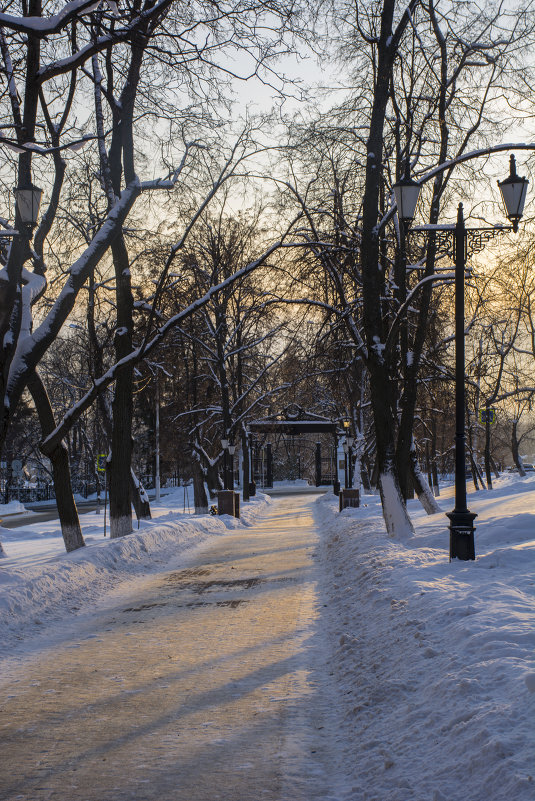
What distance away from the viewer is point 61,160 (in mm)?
13617

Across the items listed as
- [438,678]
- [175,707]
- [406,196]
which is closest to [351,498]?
[406,196]

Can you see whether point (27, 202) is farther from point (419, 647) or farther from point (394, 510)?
point (394, 510)

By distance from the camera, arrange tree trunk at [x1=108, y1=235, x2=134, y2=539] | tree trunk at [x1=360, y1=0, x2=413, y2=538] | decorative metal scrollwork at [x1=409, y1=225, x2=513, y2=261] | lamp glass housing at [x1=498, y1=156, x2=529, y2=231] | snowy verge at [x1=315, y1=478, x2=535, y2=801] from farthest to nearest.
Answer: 1. tree trunk at [x1=108, y1=235, x2=134, y2=539]
2. tree trunk at [x1=360, y1=0, x2=413, y2=538]
3. decorative metal scrollwork at [x1=409, y1=225, x2=513, y2=261]
4. lamp glass housing at [x1=498, y1=156, x2=529, y2=231]
5. snowy verge at [x1=315, y1=478, x2=535, y2=801]

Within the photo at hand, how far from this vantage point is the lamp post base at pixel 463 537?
10719mm

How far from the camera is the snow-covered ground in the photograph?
4.06 metres

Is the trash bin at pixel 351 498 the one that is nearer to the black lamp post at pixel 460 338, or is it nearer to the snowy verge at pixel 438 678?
the black lamp post at pixel 460 338

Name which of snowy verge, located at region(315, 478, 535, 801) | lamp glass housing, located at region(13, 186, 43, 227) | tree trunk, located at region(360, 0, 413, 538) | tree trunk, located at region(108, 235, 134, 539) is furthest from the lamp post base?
tree trunk, located at region(108, 235, 134, 539)

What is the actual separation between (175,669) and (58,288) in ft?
49.8

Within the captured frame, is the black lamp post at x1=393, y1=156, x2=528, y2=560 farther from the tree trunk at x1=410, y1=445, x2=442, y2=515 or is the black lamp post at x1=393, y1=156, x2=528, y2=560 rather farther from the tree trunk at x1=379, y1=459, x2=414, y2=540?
the tree trunk at x1=410, y1=445, x2=442, y2=515

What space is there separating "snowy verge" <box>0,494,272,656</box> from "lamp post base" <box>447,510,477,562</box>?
16.6ft

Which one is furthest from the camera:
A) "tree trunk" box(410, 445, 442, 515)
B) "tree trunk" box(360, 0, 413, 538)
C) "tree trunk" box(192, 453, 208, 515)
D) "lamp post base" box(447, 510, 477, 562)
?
"tree trunk" box(192, 453, 208, 515)

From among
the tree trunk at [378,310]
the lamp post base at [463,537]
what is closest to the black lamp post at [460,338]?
the lamp post base at [463,537]

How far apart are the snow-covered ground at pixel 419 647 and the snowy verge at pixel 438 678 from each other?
0.01 meters

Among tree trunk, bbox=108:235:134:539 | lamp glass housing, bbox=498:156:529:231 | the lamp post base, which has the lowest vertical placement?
the lamp post base
